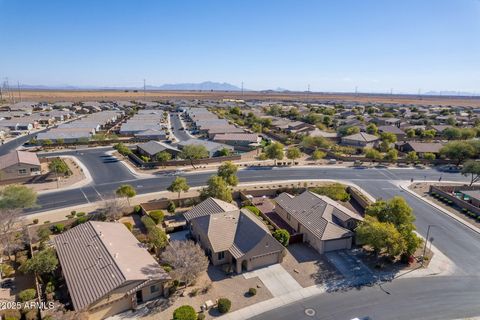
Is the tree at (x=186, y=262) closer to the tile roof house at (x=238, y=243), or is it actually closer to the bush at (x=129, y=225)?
the tile roof house at (x=238, y=243)

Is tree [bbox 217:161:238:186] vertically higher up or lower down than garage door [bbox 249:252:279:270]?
higher up

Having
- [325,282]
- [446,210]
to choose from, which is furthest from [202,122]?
[325,282]

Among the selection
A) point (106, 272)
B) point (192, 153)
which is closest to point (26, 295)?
point (106, 272)

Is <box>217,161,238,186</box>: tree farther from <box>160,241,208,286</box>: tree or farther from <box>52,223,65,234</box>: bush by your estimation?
<box>52,223,65,234</box>: bush

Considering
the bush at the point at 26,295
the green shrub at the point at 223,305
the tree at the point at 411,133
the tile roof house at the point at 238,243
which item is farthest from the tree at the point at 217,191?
the tree at the point at 411,133

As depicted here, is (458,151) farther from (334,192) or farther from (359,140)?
(334,192)

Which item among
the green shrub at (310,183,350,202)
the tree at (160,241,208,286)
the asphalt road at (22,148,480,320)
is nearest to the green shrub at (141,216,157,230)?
the tree at (160,241,208,286)
